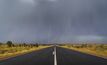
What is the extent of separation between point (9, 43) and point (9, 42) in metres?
3.66

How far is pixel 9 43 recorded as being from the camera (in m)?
126

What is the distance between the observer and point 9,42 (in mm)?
129250
